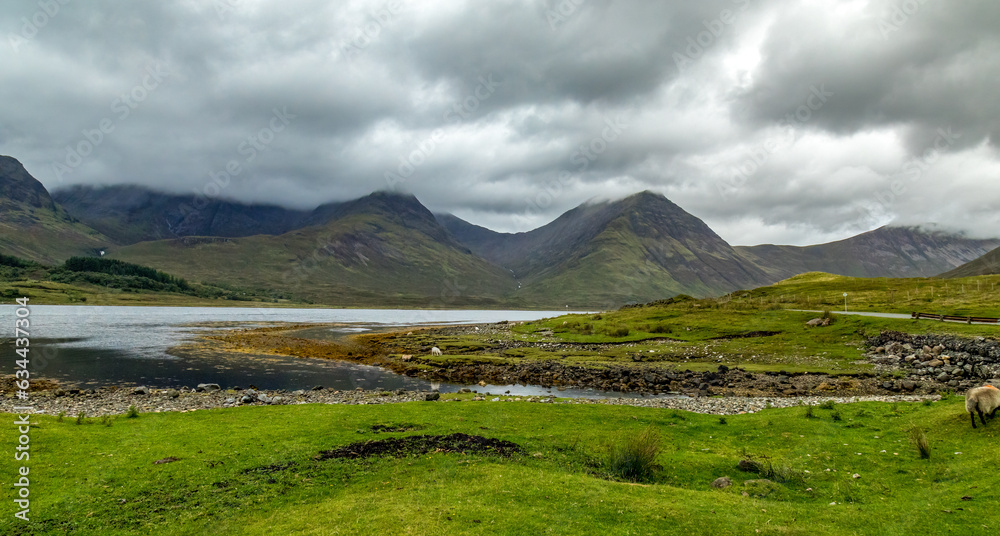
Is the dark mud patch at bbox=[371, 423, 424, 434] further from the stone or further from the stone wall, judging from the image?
the stone wall

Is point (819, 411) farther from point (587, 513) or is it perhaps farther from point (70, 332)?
point (70, 332)

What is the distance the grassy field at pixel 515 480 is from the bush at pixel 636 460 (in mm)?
304

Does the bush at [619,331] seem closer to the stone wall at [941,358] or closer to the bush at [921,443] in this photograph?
the stone wall at [941,358]

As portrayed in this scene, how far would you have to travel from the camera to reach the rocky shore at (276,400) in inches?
1041

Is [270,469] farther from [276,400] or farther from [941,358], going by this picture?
[941,358]

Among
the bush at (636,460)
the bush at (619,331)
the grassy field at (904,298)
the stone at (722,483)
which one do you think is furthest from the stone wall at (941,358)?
the bush at (619,331)

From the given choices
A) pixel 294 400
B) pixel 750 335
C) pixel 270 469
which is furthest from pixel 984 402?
pixel 750 335

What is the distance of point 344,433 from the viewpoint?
18969mm

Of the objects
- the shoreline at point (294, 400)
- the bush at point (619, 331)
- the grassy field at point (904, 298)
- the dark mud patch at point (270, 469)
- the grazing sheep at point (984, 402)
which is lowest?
the shoreline at point (294, 400)

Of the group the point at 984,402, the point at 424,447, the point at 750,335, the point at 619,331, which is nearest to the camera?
the point at 984,402

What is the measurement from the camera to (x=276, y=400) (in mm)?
30891

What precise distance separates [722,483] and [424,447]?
9803 mm

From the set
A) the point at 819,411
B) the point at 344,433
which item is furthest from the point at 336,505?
the point at 819,411

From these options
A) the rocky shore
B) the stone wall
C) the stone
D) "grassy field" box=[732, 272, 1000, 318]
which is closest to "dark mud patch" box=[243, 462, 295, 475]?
the stone
